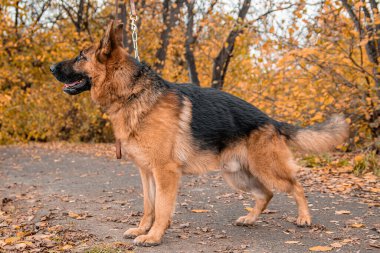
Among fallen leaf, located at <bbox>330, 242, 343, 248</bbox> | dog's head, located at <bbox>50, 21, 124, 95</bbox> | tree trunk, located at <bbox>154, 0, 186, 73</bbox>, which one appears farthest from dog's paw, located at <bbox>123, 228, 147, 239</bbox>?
tree trunk, located at <bbox>154, 0, 186, 73</bbox>

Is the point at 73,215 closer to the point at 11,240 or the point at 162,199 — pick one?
the point at 11,240

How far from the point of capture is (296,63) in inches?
376

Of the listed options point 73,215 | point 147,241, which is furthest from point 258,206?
point 73,215

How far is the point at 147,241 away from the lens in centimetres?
440

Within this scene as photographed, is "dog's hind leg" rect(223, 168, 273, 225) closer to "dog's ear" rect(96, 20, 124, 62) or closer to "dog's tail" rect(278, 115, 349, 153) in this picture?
"dog's tail" rect(278, 115, 349, 153)

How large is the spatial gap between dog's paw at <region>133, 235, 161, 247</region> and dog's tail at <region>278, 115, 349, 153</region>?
1.95 metres

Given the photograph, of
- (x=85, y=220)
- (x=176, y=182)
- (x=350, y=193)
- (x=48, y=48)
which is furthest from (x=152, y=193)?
(x=48, y=48)

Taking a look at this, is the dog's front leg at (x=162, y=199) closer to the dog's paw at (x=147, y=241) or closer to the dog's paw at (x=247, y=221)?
the dog's paw at (x=147, y=241)

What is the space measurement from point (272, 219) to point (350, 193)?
1991 millimetres

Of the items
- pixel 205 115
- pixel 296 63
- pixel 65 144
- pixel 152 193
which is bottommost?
pixel 65 144

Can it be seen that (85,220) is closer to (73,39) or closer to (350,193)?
(350,193)

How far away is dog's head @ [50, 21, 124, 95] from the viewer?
4617 mm

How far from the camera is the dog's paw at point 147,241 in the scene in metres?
4.39

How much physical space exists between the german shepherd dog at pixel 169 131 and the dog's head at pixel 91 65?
0.03 feet
